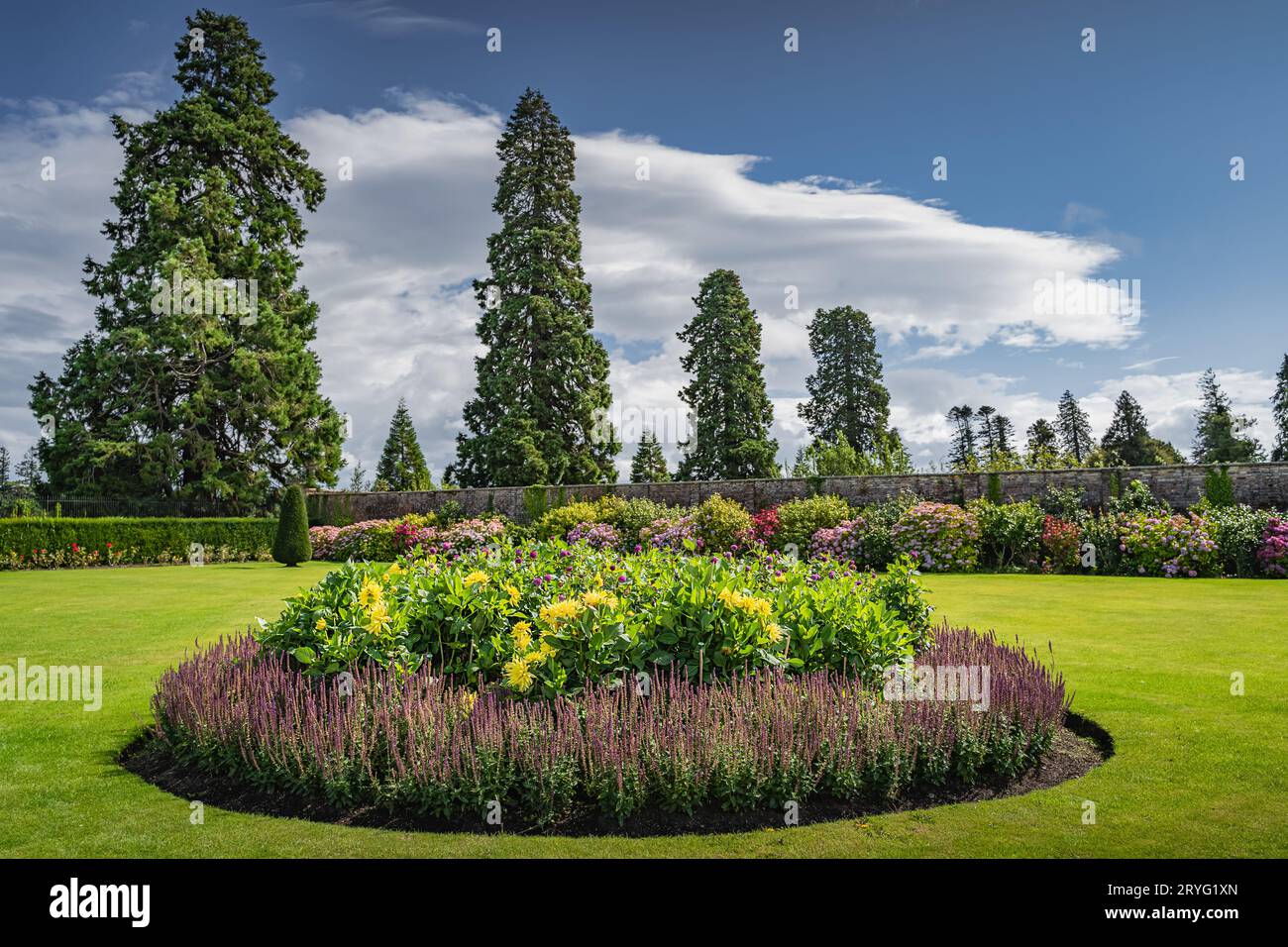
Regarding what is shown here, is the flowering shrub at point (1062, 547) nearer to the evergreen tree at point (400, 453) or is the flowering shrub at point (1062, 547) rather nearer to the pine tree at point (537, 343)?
the pine tree at point (537, 343)

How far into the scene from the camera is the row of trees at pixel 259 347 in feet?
86.6

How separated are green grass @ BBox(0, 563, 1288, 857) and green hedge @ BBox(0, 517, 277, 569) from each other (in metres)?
14.0

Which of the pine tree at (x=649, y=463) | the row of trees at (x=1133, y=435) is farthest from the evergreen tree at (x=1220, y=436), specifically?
the pine tree at (x=649, y=463)

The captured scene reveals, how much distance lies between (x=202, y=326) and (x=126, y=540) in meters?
7.82

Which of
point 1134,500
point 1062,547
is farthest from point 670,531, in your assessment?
point 1134,500

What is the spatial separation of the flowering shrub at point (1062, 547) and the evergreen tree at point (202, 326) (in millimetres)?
23704

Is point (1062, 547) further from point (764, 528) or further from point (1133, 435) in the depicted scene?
point (1133, 435)

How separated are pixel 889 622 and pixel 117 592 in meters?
13.9

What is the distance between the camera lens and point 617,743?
161 inches
